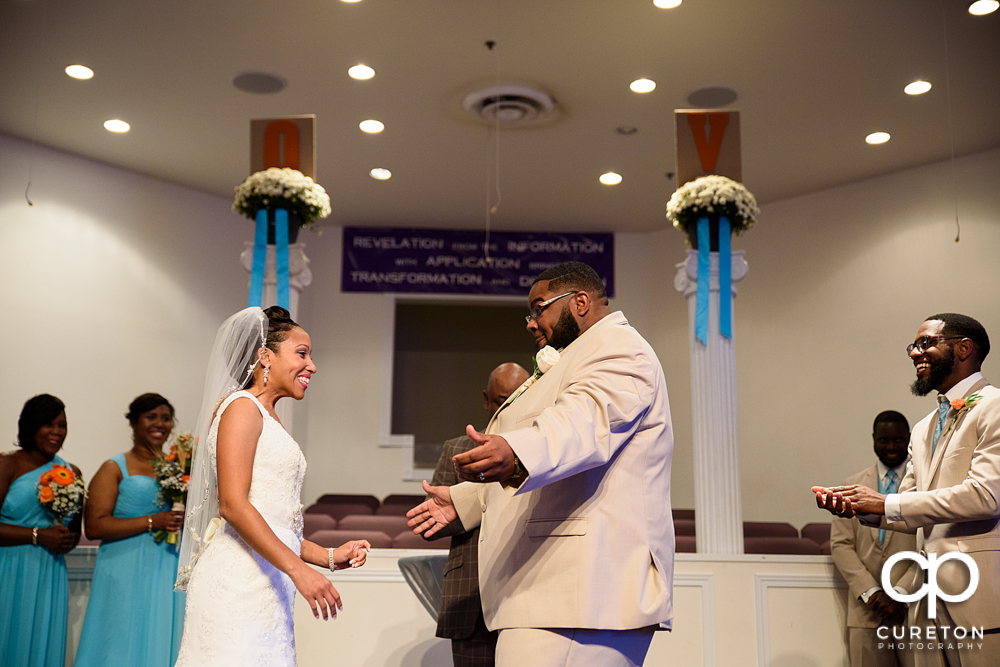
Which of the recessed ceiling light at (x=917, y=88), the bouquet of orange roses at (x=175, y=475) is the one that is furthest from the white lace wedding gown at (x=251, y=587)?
the recessed ceiling light at (x=917, y=88)

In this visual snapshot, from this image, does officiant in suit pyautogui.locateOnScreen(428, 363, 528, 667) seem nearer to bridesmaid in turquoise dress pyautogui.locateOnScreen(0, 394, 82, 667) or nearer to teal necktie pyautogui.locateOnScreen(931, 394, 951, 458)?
teal necktie pyautogui.locateOnScreen(931, 394, 951, 458)

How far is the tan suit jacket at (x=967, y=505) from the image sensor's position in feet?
9.87

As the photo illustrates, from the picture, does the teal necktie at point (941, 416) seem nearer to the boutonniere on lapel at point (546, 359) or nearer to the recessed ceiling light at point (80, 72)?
the boutonniere on lapel at point (546, 359)

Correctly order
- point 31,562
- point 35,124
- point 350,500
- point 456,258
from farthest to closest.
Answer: point 456,258 → point 350,500 → point 35,124 → point 31,562

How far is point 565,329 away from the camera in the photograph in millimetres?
2592

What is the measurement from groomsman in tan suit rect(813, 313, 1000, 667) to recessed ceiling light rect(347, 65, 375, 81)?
469 cm

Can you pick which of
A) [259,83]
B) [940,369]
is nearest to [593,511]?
[940,369]

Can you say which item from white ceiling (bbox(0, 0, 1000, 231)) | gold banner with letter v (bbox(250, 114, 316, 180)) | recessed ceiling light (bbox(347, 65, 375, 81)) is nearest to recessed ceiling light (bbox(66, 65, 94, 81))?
white ceiling (bbox(0, 0, 1000, 231))

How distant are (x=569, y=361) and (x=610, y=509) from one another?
43cm

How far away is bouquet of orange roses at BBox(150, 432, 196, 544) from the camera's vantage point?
454 cm

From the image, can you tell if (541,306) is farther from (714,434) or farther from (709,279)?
(709,279)

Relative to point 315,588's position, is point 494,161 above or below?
above

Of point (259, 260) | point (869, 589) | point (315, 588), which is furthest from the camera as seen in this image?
point (259, 260)

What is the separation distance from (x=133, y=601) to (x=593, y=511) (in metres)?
3.28
